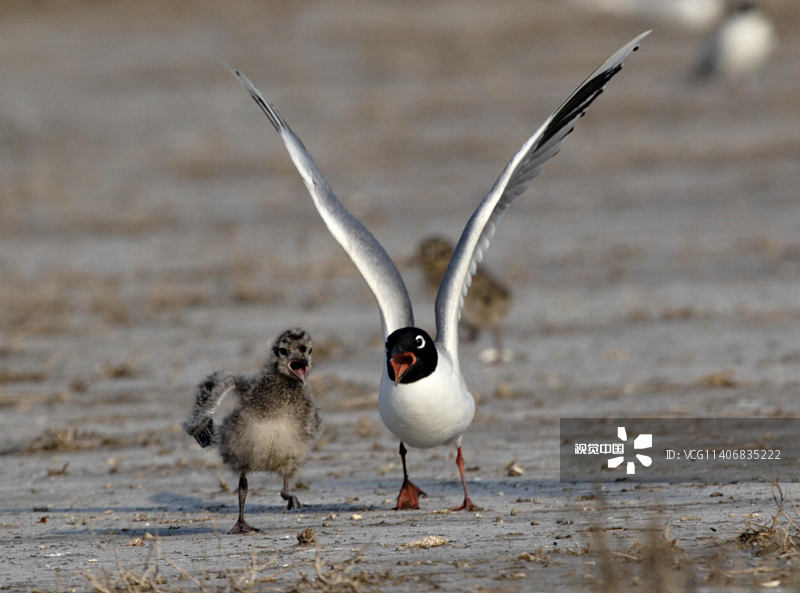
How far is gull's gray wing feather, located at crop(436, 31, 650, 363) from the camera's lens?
732cm

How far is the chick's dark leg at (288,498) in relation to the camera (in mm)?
7414

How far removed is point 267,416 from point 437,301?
1013 mm

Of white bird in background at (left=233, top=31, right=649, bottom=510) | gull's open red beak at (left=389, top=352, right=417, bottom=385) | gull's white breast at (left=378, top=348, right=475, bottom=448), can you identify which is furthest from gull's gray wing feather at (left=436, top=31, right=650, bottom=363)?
gull's open red beak at (left=389, top=352, right=417, bottom=385)

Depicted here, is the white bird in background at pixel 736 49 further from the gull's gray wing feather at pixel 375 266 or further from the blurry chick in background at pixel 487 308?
the gull's gray wing feather at pixel 375 266

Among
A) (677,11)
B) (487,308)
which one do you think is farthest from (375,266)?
(677,11)

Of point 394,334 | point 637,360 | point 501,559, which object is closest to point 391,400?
point 394,334

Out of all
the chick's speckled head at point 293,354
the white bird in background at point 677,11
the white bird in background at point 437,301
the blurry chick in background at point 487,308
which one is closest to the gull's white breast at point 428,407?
the white bird in background at point 437,301

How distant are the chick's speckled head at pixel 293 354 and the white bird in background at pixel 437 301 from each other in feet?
1.31

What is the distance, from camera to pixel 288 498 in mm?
7438

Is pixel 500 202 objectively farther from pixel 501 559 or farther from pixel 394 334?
pixel 501 559

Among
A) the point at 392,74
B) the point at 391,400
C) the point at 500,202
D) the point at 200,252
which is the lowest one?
the point at 391,400

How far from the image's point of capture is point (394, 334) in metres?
6.95

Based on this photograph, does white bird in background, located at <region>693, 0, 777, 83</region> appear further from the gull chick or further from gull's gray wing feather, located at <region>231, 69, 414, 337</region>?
the gull chick

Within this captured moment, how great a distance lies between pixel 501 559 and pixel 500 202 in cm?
234
